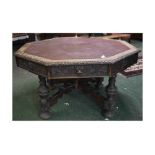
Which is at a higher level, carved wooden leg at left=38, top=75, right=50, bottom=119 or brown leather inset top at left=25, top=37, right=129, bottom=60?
brown leather inset top at left=25, top=37, right=129, bottom=60

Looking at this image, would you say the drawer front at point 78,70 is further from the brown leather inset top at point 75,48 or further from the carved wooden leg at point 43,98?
the carved wooden leg at point 43,98

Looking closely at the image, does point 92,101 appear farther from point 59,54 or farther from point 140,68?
point 140,68

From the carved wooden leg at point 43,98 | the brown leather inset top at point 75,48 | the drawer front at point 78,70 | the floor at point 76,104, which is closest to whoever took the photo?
the drawer front at point 78,70

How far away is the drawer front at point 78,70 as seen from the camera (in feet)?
6.30

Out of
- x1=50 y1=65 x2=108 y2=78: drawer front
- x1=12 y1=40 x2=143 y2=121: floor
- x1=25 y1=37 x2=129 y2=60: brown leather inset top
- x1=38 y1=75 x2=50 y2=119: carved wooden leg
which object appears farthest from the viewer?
x1=12 y1=40 x2=143 y2=121: floor

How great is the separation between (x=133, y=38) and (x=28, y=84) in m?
2.95

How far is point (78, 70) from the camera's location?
75.6 inches

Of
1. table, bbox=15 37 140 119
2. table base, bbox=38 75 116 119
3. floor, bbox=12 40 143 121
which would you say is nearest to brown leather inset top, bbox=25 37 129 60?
table, bbox=15 37 140 119

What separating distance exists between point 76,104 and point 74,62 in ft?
2.65

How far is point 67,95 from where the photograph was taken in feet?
9.14

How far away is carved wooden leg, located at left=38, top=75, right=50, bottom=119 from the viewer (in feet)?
7.20

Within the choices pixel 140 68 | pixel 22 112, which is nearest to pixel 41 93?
pixel 22 112

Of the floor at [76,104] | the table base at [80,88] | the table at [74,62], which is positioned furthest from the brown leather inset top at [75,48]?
the floor at [76,104]

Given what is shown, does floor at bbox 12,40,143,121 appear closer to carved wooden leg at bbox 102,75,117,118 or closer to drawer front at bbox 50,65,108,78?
carved wooden leg at bbox 102,75,117,118
